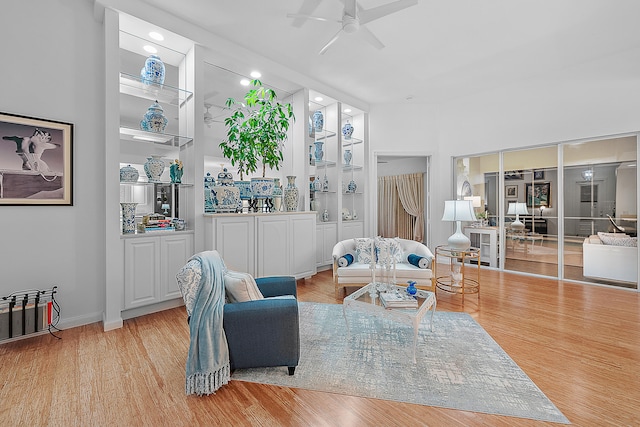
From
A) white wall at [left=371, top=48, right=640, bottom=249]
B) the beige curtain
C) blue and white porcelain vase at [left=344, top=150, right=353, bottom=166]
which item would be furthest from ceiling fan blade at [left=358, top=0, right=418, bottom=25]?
the beige curtain

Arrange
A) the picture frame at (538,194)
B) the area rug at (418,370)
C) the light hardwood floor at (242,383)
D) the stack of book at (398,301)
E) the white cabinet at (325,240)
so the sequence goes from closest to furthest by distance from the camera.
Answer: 1. the light hardwood floor at (242,383)
2. the area rug at (418,370)
3. the stack of book at (398,301)
4. the picture frame at (538,194)
5. the white cabinet at (325,240)

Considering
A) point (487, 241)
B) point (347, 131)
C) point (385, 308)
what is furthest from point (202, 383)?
point (487, 241)

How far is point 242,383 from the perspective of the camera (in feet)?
6.63

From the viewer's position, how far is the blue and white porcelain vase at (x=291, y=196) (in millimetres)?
4574

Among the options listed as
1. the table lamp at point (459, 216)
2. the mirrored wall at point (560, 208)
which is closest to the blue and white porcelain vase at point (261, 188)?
the table lamp at point (459, 216)

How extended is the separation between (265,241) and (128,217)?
162 cm

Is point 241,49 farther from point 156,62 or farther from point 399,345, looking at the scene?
point 399,345

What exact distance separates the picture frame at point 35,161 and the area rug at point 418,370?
247 cm

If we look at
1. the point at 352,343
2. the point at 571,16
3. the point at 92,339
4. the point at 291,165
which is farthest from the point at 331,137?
the point at 92,339

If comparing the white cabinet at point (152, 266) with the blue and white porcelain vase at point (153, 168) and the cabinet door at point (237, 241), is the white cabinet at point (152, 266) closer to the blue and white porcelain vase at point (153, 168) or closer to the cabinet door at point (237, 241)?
the cabinet door at point (237, 241)

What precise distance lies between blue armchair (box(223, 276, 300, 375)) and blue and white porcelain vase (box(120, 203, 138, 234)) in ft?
6.00

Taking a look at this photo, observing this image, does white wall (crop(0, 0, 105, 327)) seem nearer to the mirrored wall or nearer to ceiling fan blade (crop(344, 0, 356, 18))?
ceiling fan blade (crop(344, 0, 356, 18))

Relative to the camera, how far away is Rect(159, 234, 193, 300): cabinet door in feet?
10.9

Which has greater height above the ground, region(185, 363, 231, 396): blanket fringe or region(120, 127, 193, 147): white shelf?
region(120, 127, 193, 147): white shelf
